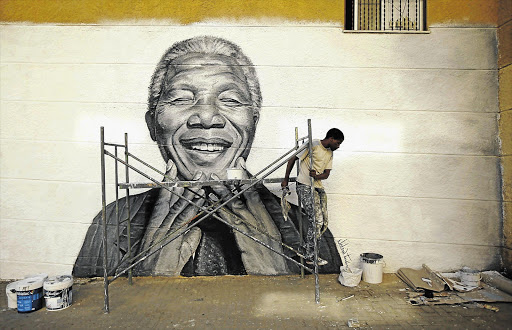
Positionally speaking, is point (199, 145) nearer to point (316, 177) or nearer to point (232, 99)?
point (232, 99)

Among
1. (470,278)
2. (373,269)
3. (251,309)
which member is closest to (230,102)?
(251,309)

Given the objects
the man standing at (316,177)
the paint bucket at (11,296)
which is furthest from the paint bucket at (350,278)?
the paint bucket at (11,296)

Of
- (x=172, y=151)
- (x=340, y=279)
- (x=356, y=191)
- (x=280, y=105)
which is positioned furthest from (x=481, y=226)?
(x=172, y=151)

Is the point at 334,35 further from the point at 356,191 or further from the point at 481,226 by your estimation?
the point at 481,226

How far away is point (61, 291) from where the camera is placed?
3.41 metres

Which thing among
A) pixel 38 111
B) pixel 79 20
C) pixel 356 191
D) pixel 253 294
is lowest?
pixel 253 294

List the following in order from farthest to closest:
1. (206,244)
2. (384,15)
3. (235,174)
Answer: (384,15) → (206,244) → (235,174)

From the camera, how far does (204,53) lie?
434 cm

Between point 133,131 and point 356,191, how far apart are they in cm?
301

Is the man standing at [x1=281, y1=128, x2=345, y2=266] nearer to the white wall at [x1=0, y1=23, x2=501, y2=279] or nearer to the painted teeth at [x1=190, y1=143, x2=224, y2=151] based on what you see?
the white wall at [x1=0, y1=23, x2=501, y2=279]

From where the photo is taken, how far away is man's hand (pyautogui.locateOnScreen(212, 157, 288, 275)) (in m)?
4.27

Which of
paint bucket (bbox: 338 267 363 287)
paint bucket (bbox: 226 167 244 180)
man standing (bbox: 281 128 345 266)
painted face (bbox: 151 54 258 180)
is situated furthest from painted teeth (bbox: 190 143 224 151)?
paint bucket (bbox: 338 267 363 287)

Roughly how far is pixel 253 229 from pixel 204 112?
65.3 inches

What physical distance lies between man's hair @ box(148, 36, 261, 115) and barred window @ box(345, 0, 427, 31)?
58.6 inches
